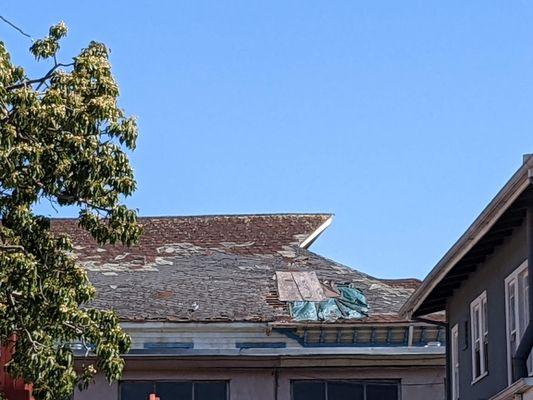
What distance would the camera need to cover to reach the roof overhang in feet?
58.7

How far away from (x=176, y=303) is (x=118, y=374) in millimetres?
12048

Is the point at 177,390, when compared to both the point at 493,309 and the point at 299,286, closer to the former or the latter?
the point at 299,286

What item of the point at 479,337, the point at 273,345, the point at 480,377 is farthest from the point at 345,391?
the point at 480,377

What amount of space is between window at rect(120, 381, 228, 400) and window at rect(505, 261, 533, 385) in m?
11.0

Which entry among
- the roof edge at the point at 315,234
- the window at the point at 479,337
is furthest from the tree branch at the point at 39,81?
the roof edge at the point at 315,234

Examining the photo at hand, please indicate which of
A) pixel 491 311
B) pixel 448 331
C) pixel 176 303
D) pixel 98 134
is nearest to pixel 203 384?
pixel 176 303

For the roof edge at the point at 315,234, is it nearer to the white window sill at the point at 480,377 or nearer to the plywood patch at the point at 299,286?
the plywood patch at the point at 299,286

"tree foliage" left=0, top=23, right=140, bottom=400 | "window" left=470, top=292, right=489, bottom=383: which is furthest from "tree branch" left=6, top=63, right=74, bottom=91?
"window" left=470, top=292, right=489, bottom=383

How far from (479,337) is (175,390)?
955cm

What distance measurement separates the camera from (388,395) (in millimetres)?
30828

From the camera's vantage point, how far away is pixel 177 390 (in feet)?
101

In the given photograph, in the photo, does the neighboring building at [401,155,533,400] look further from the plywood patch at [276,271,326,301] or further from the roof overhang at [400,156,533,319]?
the plywood patch at [276,271,326,301]

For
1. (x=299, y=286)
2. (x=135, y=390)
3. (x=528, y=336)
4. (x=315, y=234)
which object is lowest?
(x=528, y=336)

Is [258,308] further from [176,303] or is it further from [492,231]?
[492,231]
